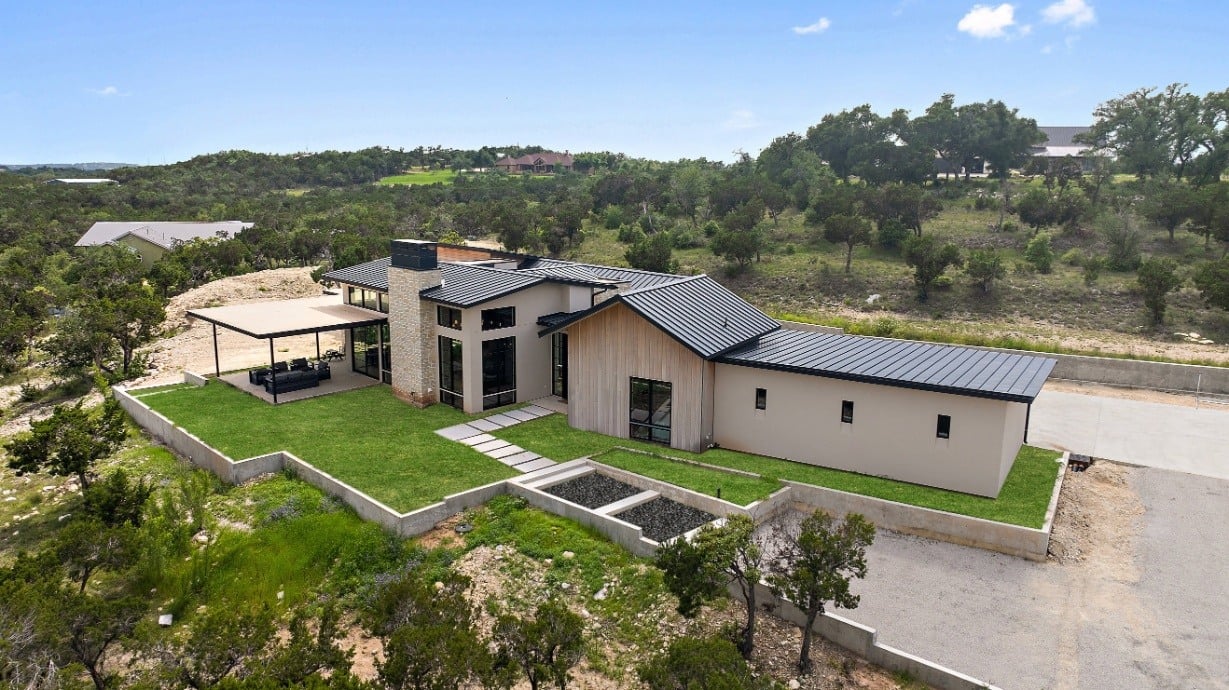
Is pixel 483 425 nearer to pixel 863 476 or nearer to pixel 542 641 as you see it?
pixel 863 476

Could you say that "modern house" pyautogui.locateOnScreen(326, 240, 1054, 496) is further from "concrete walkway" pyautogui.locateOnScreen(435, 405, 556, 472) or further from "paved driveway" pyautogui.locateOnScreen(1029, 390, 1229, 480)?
"paved driveway" pyautogui.locateOnScreen(1029, 390, 1229, 480)

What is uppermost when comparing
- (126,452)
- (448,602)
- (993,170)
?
(993,170)

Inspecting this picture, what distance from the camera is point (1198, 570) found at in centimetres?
1245

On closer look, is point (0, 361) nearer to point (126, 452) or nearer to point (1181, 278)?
point (126, 452)

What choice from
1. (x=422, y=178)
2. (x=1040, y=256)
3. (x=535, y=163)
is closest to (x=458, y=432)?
(x=1040, y=256)

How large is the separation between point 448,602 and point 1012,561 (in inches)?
372

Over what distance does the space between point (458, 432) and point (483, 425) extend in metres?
0.78

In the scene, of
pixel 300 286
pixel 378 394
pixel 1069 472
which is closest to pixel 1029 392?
pixel 1069 472

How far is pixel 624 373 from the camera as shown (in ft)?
59.1

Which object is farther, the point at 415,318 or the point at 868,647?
the point at 415,318

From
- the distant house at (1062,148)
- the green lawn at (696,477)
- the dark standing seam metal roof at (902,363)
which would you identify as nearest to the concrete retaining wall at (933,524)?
the green lawn at (696,477)

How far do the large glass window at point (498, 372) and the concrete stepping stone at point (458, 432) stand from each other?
4.91ft

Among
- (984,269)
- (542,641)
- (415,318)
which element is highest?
(984,269)

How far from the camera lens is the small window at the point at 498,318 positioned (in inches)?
789
